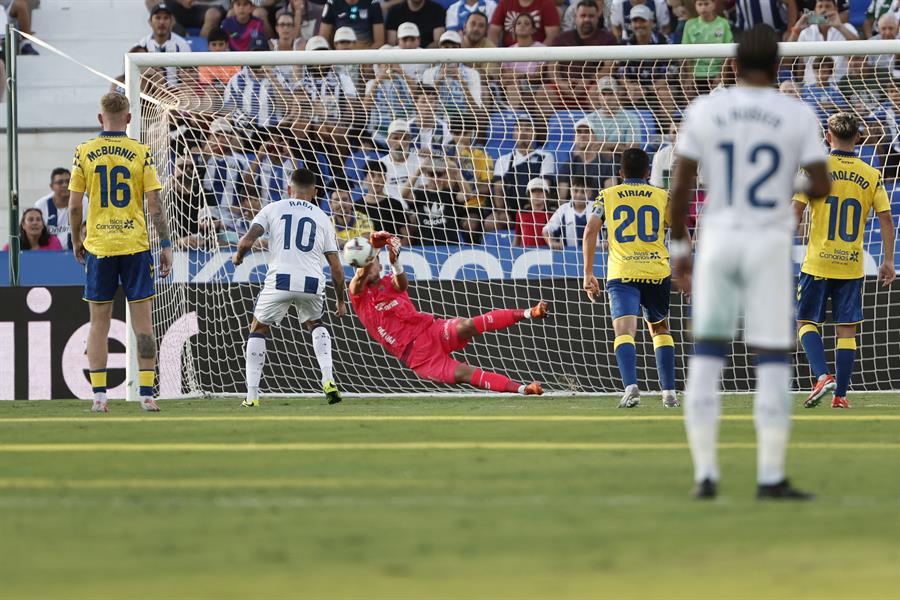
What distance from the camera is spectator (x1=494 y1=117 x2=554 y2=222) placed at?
14070 mm

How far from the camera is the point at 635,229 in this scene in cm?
1068

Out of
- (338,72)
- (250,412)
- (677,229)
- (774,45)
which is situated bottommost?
(250,412)

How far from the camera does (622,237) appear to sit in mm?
10664

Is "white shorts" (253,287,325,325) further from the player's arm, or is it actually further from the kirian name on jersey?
the kirian name on jersey

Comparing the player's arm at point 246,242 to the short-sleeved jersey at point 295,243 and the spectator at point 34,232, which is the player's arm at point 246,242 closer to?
the short-sleeved jersey at point 295,243

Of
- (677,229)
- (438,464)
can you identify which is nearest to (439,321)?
(438,464)

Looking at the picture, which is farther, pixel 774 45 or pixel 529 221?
pixel 529 221

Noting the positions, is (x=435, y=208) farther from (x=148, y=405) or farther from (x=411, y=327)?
(x=148, y=405)

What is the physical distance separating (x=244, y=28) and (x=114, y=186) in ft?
25.4

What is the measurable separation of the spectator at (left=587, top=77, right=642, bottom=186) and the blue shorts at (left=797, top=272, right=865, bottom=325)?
13.4 ft

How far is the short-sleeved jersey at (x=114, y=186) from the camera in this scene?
10.2m

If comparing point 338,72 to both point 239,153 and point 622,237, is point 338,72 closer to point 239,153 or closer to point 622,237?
point 239,153

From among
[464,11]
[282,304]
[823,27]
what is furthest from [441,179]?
[823,27]

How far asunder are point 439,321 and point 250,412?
8.67 ft
